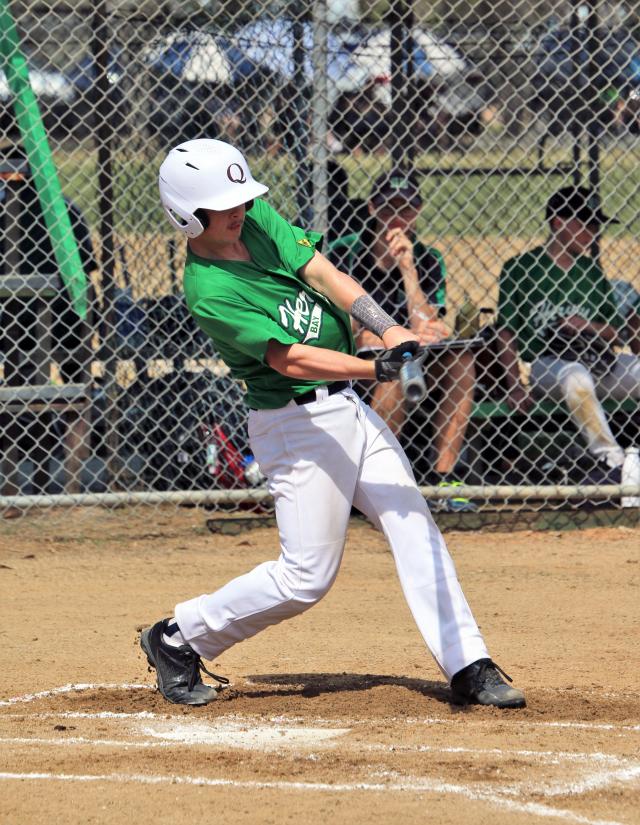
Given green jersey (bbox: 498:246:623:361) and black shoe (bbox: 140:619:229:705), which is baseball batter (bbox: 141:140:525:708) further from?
green jersey (bbox: 498:246:623:361)

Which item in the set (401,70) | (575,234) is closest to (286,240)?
(575,234)

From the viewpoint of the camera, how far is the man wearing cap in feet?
20.8

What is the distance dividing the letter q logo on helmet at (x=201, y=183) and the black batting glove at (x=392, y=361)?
604 mm

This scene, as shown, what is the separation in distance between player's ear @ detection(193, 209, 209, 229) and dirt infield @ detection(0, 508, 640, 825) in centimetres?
140

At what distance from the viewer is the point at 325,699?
12.2 ft

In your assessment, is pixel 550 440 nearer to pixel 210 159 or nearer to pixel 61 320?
pixel 61 320

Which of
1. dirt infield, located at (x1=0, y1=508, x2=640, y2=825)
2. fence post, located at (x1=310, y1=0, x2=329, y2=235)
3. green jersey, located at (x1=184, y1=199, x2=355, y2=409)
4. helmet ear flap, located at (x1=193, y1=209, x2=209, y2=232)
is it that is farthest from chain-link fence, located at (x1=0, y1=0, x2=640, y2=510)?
helmet ear flap, located at (x1=193, y1=209, x2=209, y2=232)

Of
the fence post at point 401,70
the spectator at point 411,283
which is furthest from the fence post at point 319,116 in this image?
the fence post at point 401,70

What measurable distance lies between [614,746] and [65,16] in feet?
17.4

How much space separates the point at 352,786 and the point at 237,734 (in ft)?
1.96

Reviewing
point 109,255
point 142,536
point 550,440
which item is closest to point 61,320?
A: point 109,255

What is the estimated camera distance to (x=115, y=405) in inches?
252

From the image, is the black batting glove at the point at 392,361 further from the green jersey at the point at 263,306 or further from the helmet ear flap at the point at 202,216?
the helmet ear flap at the point at 202,216

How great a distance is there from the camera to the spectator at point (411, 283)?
622 centimetres
